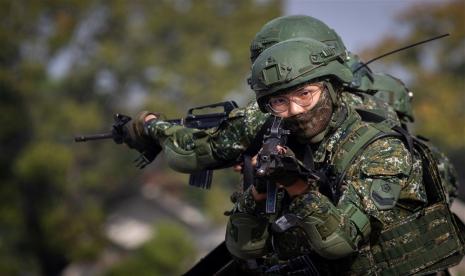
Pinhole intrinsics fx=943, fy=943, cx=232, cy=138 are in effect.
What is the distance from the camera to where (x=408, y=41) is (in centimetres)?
4328

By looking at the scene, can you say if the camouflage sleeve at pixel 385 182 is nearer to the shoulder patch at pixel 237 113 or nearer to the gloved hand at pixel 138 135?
the shoulder patch at pixel 237 113

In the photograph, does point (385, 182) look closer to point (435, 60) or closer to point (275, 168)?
point (275, 168)

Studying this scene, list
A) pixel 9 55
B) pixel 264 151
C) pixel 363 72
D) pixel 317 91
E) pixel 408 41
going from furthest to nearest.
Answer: pixel 408 41 < pixel 9 55 < pixel 363 72 < pixel 317 91 < pixel 264 151

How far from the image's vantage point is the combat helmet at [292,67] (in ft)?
16.5

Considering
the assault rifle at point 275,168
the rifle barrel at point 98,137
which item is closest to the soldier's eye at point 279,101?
the assault rifle at point 275,168

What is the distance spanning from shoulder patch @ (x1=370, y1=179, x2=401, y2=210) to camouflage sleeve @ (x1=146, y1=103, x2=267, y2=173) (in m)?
1.01

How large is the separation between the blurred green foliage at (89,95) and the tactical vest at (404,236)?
2559 centimetres

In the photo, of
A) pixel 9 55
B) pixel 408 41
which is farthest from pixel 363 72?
pixel 408 41

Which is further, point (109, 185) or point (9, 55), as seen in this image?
point (109, 185)

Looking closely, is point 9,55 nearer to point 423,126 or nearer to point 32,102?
point 32,102

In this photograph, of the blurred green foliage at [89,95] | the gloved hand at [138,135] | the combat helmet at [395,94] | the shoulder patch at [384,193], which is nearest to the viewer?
the shoulder patch at [384,193]

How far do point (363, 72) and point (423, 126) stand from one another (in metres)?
31.7

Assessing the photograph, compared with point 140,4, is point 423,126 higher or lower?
lower

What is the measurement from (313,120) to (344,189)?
18.3 inches
